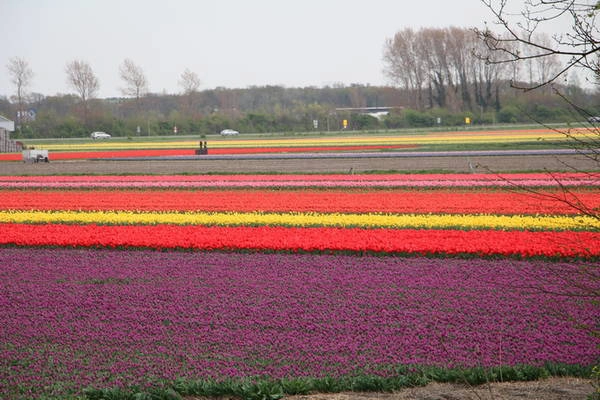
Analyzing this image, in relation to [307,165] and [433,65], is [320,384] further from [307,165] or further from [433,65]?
[433,65]

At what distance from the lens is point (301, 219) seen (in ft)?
60.0

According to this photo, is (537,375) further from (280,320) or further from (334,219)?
(334,219)

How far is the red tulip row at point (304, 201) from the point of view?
66.4 feet

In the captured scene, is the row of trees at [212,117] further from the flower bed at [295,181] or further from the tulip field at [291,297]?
the tulip field at [291,297]

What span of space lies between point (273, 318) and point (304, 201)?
12.7 meters

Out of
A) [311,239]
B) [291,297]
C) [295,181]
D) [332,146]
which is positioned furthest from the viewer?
[332,146]

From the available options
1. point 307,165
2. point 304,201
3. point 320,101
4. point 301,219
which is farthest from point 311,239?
point 320,101

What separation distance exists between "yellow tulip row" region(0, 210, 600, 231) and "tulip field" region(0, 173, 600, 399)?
74mm

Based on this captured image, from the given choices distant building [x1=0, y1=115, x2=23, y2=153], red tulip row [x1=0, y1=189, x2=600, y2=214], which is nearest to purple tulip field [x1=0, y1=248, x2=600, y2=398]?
red tulip row [x1=0, y1=189, x2=600, y2=214]

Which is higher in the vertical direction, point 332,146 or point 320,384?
point 332,146

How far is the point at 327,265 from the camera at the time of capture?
13.2 metres

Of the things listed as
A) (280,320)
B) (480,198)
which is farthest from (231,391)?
(480,198)

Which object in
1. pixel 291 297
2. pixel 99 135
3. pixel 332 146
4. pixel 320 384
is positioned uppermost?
pixel 99 135

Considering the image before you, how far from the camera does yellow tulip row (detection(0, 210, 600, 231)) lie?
669 inches
